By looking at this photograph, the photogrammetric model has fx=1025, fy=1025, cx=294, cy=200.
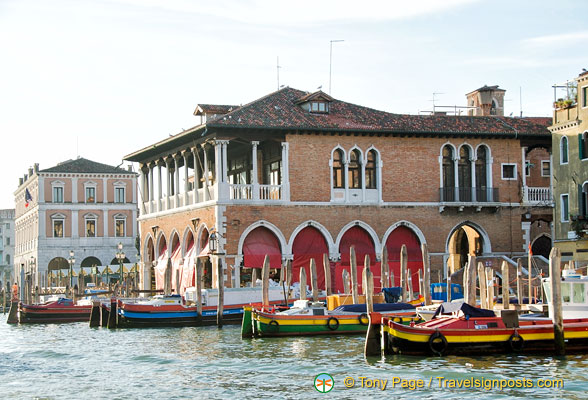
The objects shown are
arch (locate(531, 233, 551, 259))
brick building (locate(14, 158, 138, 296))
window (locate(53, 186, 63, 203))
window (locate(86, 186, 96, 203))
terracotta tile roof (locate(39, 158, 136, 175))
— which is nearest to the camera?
arch (locate(531, 233, 551, 259))

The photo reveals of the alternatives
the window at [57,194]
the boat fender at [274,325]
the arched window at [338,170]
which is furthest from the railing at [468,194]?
the window at [57,194]

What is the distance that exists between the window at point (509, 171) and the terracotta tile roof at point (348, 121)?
122 centimetres

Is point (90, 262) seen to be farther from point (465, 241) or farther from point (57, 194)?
point (465, 241)

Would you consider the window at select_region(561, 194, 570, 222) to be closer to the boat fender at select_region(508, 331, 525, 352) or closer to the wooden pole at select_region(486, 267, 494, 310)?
the wooden pole at select_region(486, 267, 494, 310)

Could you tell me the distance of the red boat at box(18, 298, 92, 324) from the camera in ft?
115

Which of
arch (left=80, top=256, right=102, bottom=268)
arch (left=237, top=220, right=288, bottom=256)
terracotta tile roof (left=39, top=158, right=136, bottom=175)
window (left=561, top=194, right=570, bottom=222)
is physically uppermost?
terracotta tile roof (left=39, top=158, right=136, bottom=175)

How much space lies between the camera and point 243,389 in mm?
16656

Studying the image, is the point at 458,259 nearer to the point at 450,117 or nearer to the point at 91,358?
the point at 450,117

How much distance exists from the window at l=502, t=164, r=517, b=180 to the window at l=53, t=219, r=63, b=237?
3335cm

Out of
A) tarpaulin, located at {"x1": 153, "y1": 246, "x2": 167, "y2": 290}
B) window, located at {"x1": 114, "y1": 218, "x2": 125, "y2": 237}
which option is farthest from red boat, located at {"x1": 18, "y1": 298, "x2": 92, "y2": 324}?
window, located at {"x1": 114, "y1": 218, "x2": 125, "y2": 237}

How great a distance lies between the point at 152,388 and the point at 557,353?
7.61 m

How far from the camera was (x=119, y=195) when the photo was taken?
63156mm

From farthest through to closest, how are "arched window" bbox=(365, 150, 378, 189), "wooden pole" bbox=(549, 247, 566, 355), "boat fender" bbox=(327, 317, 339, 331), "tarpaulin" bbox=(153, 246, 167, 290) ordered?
"tarpaulin" bbox=(153, 246, 167, 290) < "arched window" bbox=(365, 150, 378, 189) < "boat fender" bbox=(327, 317, 339, 331) < "wooden pole" bbox=(549, 247, 566, 355)

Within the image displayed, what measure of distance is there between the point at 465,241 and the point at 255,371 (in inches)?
848
